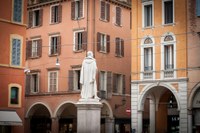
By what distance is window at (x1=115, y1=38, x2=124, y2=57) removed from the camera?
174ft

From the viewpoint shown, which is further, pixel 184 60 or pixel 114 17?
pixel 114 17

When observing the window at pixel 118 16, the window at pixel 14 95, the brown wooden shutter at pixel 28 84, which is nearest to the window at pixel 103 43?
the window at pixel 118 16

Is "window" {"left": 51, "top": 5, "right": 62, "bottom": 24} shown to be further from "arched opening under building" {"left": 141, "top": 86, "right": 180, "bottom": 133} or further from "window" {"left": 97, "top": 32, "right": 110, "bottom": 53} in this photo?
"arched opening under building" {"left": 141, "top": 86, "right": 180, "bottom": 133}

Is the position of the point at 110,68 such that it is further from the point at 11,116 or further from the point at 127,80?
the point at 11,116

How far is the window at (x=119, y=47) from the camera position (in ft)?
174

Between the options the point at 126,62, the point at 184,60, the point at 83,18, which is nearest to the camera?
the point at 184,60

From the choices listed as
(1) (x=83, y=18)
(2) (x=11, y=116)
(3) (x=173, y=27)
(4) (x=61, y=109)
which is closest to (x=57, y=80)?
(4) (x=61, y=109)

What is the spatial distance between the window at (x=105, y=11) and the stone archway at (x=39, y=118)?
1131cm

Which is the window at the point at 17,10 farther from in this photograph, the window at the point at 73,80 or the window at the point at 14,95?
the window at the point at 73,80

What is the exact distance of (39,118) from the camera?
56.4 metres

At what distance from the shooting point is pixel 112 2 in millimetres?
53125

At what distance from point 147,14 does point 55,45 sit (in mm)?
11983

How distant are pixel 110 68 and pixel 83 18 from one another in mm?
5687

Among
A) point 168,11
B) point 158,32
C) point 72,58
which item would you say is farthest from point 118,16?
point 168,11
